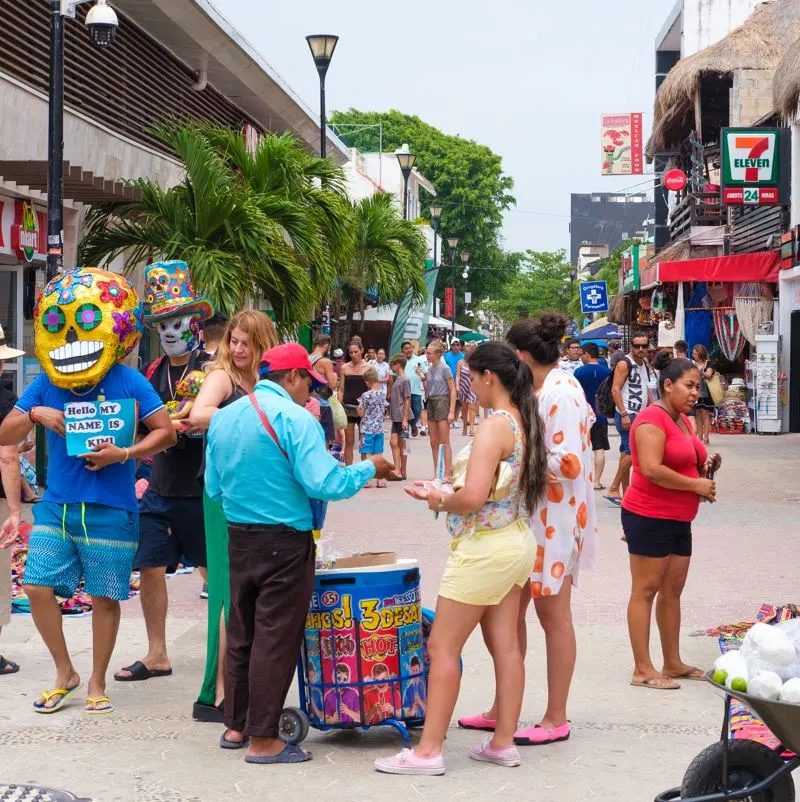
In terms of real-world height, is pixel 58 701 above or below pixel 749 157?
below

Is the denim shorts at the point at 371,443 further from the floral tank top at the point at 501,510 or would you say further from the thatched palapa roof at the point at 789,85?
the floral tank top at the point at 501,510

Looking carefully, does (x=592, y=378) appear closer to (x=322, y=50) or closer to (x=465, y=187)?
(x=322, y=50)

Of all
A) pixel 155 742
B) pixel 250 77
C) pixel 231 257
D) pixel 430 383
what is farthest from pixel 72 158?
Answer: pixel 155 742

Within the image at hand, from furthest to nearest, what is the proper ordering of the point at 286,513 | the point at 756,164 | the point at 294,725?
1. the point at 756,164
2. the point at 294,725
3. the point at 286,513

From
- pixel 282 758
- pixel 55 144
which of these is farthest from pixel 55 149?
pixel 282 758

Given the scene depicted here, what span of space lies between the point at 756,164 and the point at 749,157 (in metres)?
0.19

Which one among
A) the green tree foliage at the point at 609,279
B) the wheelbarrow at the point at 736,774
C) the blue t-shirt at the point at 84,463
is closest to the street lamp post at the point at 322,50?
the blue t-shirt at the point at 84,463

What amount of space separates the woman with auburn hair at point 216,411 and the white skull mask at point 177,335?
1.94 ft

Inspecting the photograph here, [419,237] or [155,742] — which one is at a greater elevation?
[419,237]

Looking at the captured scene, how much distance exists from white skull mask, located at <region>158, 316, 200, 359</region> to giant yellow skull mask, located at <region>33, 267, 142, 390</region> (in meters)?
0.66

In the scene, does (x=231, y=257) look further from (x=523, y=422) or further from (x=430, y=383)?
(x=523, y=422)

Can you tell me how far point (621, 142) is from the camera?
60.4 meters

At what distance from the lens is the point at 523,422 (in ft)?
17.3

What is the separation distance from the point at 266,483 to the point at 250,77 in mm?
20841
